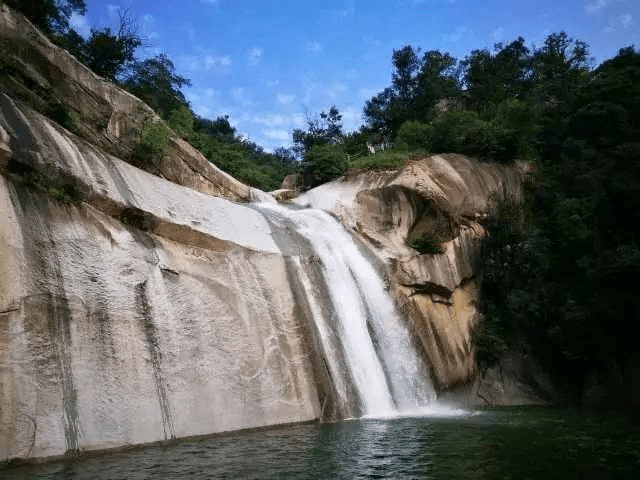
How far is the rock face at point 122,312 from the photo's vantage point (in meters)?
6.71

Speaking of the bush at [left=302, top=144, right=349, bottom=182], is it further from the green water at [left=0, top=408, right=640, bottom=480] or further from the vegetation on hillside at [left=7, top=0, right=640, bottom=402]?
the green water at [left=0, top=408, right=640, bottom=480]

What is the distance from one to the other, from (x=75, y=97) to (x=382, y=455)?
11.2 m

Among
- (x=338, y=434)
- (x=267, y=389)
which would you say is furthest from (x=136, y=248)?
(x=338, y=434)

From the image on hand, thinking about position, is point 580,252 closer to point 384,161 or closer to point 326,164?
point 384,161

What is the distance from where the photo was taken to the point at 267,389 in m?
9.60

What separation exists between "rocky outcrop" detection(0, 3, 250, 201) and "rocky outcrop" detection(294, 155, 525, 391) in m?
5.67

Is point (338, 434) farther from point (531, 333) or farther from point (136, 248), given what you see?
point (531, 333)

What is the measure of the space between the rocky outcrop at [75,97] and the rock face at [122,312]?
1.43 metres

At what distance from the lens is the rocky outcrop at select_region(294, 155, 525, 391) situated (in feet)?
47.6

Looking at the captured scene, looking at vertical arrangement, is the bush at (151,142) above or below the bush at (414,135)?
below

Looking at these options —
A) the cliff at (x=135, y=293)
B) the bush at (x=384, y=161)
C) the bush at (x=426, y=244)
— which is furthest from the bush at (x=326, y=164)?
the cliff at (x=135, y=293)

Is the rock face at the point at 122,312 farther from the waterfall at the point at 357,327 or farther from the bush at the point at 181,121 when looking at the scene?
the bush at the point at 181,121

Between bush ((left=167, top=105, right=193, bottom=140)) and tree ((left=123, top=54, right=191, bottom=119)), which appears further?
tree ((left=123, top=54, right=191, bottom=119))

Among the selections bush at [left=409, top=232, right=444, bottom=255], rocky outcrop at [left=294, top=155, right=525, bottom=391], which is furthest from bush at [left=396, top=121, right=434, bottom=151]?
bush at [left=409, top=232, right=444, bottom=255]
